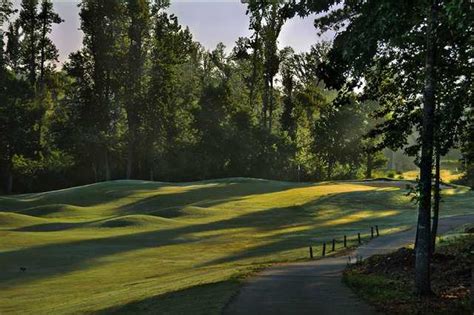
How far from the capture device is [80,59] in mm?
91062

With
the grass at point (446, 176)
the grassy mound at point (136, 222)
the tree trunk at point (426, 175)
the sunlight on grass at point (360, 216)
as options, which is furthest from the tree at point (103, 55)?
the tree trunk at point (426, 175)

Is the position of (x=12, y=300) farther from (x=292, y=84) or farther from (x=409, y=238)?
(x=292, y=84)

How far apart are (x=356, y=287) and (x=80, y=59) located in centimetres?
8095

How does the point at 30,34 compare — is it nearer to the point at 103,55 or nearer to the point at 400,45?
the point at 103,55

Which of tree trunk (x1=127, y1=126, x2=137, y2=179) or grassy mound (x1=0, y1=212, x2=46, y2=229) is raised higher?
tree trunk (x1=127, y1=126, x2=137, y2=179)

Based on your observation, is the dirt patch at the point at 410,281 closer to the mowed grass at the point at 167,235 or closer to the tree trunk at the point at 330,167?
the mowed grass at the point at 167,235

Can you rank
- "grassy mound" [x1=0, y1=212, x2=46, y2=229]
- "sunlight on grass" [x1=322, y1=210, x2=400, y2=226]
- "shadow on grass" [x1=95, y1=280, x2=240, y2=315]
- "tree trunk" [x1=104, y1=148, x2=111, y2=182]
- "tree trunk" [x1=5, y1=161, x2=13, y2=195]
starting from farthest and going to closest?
"tree trunk" [x1=104, y1=148, x2=111, y2=182], "tree trunk" [x1=5, y1=161, x2=13, y2=195], "sunlight on grass" [x1=322, y1=210, x2=400, y2=226], "grassy mound" [x1=0, y1=212, x2=46, y2=229], "shadow on grass" [x1=95, y1=280, x2=240, y2=315]

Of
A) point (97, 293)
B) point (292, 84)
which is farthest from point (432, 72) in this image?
point (292, 84)

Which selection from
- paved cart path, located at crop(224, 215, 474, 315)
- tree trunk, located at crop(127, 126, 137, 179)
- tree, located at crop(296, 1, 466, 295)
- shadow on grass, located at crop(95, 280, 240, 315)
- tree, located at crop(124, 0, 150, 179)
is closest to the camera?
→ tree, located at crop(296, 1, 466, 295)

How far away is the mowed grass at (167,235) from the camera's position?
71.7ft

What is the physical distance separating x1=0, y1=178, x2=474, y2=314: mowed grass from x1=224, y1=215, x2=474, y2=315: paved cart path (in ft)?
2.64

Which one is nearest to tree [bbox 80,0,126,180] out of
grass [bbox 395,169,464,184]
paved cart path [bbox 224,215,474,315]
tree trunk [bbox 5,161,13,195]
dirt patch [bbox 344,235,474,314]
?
tree trunk [bbox 5,161,13,195]

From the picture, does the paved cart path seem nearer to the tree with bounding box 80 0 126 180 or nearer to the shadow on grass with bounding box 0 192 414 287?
the shadow on grass with bounding box 0 192 414 287

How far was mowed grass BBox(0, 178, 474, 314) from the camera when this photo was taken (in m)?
21.8
